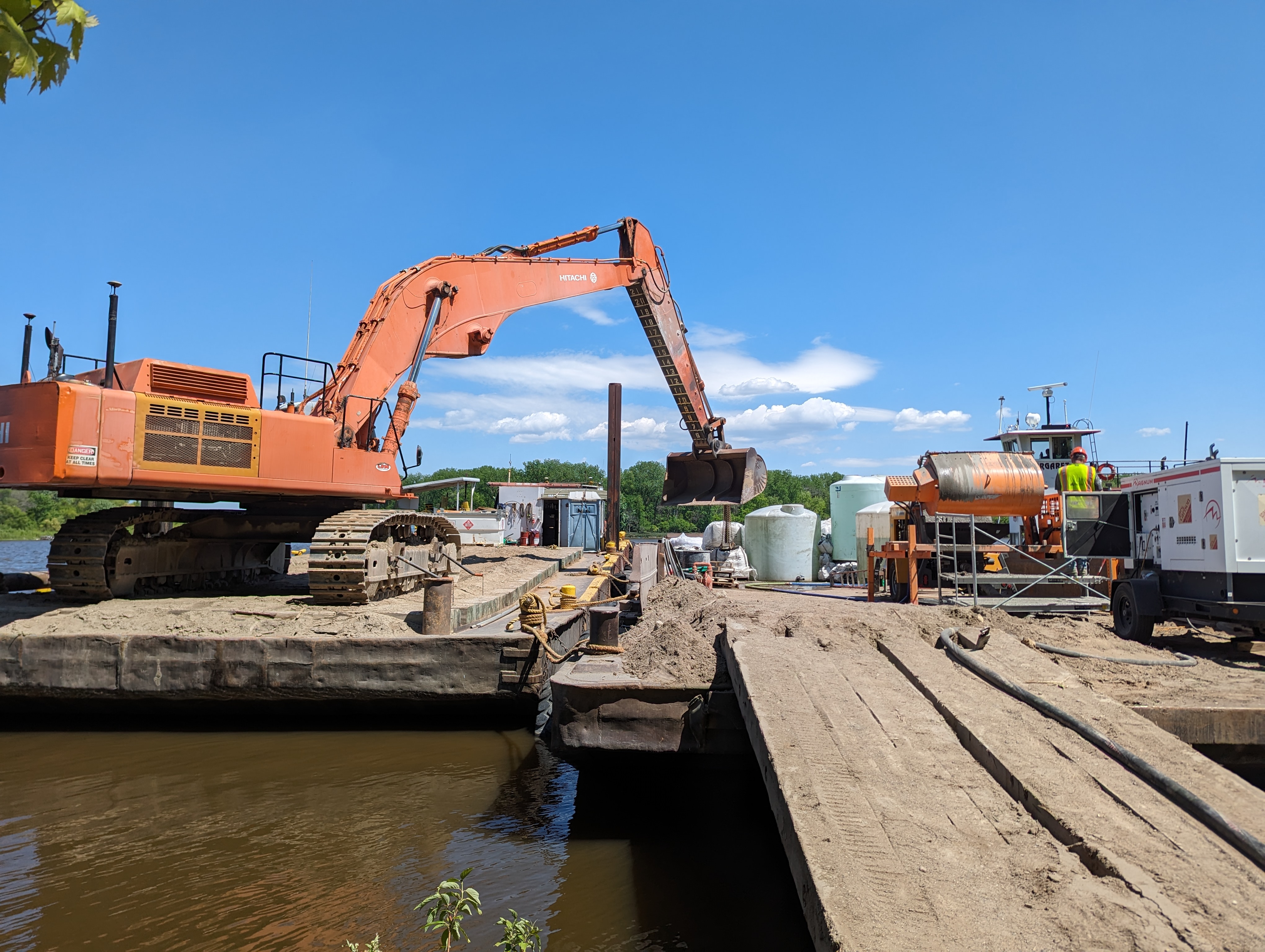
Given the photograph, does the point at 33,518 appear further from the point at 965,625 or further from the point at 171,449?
the point at 965,625

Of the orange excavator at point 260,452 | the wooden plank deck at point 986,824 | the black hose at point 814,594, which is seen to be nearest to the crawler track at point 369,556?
the orange excavator at point 260,452

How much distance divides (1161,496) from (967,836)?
23.7 ft

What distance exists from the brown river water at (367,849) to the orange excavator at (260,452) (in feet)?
8.56

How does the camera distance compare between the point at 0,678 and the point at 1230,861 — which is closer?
the point at 1230,861

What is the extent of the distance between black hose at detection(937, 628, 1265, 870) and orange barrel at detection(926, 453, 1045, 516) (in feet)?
20.9

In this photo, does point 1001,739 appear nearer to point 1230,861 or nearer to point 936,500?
point 1230,861

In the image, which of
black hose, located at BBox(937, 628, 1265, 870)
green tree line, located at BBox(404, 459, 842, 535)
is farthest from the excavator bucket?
green tree line, located at BBox(404, 459, 842, 535)

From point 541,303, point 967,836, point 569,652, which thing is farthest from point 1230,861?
point 541,303

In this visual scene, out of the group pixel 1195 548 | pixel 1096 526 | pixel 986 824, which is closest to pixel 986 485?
pixel 1096 526

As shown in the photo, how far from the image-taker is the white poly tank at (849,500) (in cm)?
2605

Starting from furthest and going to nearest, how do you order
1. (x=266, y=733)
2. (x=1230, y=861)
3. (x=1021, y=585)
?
(x=1021, y=585)
(x=266, y=733)
(x=1230, y=861)

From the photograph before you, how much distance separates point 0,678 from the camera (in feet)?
25.9

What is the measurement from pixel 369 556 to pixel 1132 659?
7.78 meters

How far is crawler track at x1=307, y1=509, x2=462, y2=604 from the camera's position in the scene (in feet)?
29.3
